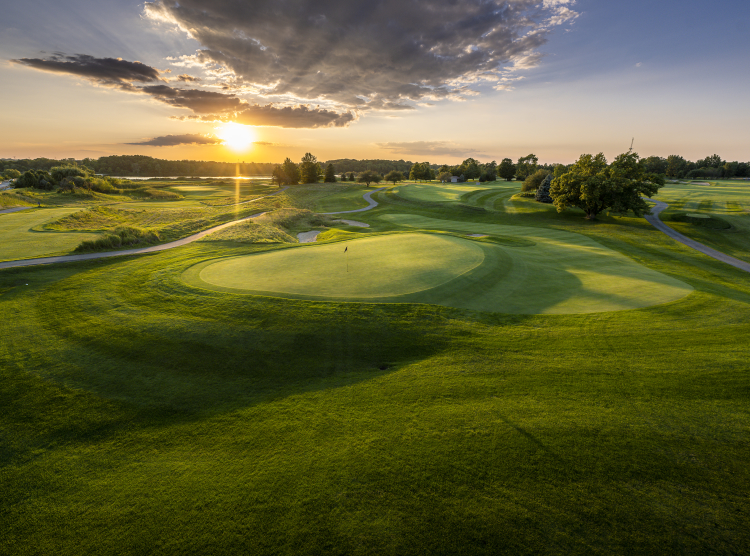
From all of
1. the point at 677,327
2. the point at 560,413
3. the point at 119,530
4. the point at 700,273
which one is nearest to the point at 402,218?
the point at 700,273

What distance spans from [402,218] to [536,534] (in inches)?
1738

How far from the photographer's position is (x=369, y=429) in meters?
7.02

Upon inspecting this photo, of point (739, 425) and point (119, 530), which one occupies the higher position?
point (739, 425)

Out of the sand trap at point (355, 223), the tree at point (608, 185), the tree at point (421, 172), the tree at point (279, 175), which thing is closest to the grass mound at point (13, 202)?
the sand trap at point (355, 223)

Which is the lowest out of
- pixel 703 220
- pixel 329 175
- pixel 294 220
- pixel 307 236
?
pixel 307 236

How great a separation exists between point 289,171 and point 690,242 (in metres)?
101

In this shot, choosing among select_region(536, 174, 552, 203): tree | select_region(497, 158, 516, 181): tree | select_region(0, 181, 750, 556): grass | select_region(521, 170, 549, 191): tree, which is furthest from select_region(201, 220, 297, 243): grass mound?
select_region(497, 158, 516, 181): tree

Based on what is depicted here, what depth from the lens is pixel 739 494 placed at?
209 inches

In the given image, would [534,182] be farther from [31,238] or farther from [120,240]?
[31,238]

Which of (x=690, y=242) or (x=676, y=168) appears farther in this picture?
(x=676, y=168)

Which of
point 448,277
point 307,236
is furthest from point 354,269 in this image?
point 307,236

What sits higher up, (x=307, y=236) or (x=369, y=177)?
(x=369, y=177)

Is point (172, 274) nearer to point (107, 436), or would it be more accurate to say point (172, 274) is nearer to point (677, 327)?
point (107, 436)

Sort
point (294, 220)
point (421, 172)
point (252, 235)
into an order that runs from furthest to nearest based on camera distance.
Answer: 1. point (421, 172)
2. point (294, 220)
3. point (252, 235)
